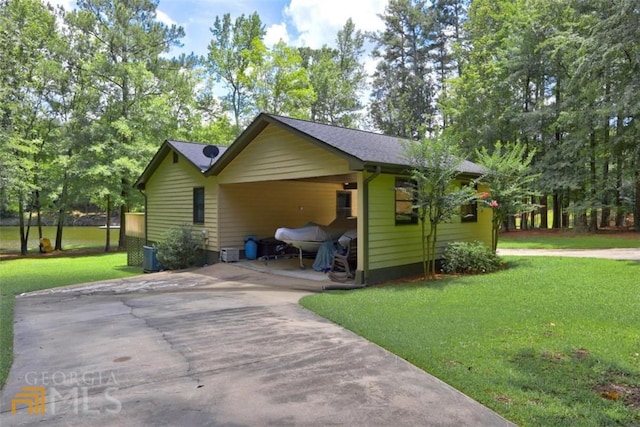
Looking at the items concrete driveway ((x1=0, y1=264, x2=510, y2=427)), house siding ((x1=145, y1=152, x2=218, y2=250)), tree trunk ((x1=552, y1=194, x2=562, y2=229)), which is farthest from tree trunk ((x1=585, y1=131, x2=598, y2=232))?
concrete driveway ((x1=0, y1=264, x2=510, y2=427))

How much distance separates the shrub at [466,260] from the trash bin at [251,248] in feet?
17.9

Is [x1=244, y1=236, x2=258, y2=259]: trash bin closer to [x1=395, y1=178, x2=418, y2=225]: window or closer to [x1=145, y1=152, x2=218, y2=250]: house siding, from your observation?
[x1=145, y1=152, x2=218, y2=250]: house siding

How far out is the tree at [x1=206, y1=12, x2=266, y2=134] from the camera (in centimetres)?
2906

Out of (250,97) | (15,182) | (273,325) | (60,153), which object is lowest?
(273,325)

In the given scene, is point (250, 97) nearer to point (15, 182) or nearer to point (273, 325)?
point (15, 182)

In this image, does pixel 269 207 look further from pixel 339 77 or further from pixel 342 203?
pixel 339 77

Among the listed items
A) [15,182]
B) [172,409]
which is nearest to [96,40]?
[15,182]

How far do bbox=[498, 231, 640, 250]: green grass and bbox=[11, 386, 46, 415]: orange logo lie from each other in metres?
15.6

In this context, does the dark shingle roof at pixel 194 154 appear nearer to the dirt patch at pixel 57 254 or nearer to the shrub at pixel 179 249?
the shrub at pixel 179 249

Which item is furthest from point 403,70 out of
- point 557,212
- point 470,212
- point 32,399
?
point 32,399

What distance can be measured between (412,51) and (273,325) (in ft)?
115

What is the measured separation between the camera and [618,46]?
540 inches

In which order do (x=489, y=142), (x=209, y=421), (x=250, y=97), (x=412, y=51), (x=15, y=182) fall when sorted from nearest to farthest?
1. (x=209, y=421)
2. (x=15, y=182)
3. (x=489, y=142)
4. (x=250, y=97)
5. (x=412, y=51)

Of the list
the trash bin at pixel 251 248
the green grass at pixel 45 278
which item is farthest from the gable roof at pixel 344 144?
the green grass at pixel 45 278
